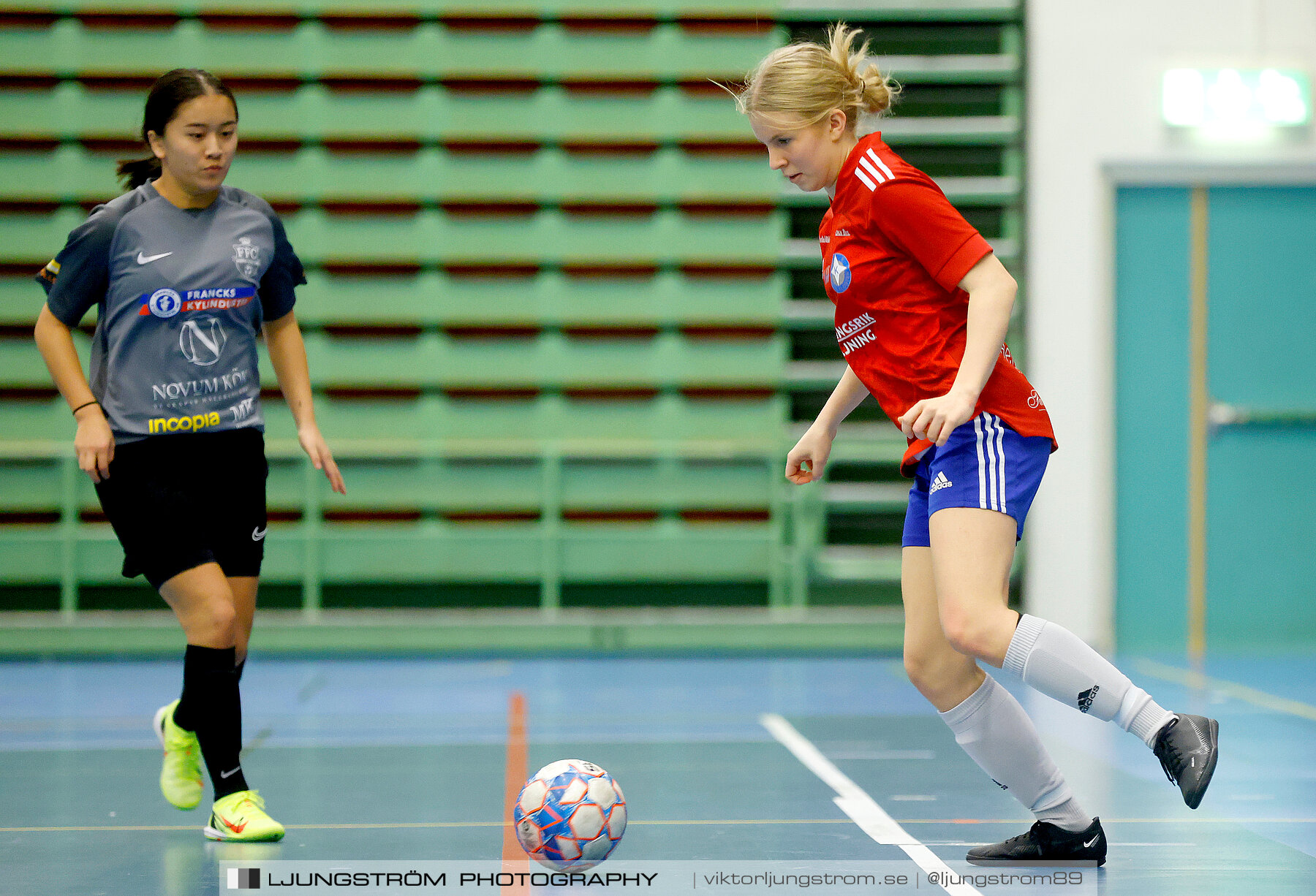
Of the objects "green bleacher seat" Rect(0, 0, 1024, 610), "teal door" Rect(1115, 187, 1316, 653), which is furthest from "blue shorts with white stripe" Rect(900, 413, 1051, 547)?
"teal door" Rect(1115, 187, 1316, 653)

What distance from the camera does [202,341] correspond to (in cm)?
297

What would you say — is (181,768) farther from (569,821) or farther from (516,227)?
(516,227)

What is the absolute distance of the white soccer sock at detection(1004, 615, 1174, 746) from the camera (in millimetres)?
2377

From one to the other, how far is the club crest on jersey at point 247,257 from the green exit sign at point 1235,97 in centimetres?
581

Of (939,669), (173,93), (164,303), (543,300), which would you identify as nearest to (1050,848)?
(939,669)

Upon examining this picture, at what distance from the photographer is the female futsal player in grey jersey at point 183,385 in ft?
9.46

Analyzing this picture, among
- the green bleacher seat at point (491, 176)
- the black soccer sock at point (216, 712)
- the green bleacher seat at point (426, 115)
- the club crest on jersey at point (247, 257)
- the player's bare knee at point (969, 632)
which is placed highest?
the green bleacher seat at point (426, 115)

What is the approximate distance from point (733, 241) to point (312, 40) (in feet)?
8.45

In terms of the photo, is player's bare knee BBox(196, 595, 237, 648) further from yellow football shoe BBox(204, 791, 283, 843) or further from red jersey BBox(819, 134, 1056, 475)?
red jersey BBox(819, 134, 1056, 475)

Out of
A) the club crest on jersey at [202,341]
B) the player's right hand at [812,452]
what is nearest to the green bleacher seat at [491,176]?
the club crest on jersey at [202,341]

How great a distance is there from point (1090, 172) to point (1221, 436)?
1.63 m

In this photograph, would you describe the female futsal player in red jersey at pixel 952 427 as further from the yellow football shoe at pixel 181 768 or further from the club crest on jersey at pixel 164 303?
the yellow football shoe at pixel 181 768

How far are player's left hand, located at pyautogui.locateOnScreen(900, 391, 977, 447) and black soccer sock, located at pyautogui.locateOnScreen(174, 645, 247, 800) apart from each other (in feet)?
5.31

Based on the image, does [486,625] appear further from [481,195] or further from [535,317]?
[481,195]
